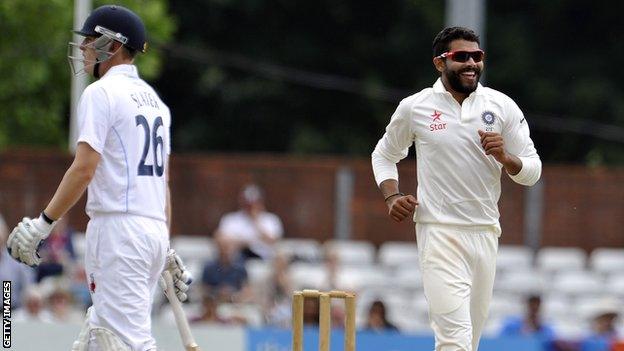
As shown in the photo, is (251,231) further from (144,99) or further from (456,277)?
(144,99)

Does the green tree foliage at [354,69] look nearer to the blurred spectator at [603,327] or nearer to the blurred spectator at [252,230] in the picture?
the blurred spectator at [252,230]

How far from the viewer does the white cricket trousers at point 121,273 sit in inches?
252

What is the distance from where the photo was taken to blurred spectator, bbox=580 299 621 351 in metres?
11.1

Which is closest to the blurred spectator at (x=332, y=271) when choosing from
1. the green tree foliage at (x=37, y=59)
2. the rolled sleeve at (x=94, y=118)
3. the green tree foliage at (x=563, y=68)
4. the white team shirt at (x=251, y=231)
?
the white team shirt at (x=251, y=231)

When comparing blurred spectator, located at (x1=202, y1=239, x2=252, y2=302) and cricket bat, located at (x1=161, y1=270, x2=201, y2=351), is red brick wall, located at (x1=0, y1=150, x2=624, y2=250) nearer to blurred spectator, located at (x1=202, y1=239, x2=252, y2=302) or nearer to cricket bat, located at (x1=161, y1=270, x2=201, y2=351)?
blurred spectator, located at (x1=202, y1=239, x2=252, y2=302)

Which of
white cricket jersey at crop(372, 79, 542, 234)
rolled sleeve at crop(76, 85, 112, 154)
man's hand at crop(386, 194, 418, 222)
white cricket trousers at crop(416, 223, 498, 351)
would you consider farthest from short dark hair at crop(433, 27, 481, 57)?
rolled sleeve at crop(76, 85, 112, 154)

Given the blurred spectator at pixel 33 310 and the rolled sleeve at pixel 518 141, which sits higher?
the rolled sleeve at pixel 518 141

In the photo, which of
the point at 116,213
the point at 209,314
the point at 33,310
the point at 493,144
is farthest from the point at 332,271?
the point at 116,213

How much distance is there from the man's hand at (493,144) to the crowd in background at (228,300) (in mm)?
4242

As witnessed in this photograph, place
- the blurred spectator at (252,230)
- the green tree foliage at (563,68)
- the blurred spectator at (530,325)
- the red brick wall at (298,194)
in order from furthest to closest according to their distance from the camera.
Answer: the green tree foliage at (563,68)
the red brick wall at (298,194)
the blurred spectator at (252,230)
the blurred spectator at (530,325)

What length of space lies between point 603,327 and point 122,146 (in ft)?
21.7

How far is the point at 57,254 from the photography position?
13609mm

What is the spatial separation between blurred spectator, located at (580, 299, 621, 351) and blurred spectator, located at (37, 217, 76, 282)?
14.3 feet

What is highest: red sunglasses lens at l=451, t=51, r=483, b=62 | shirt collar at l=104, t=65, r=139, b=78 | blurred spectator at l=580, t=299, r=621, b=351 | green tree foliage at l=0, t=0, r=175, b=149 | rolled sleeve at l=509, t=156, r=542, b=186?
green tree foliage at l=0, t=0, r=175, b=149
